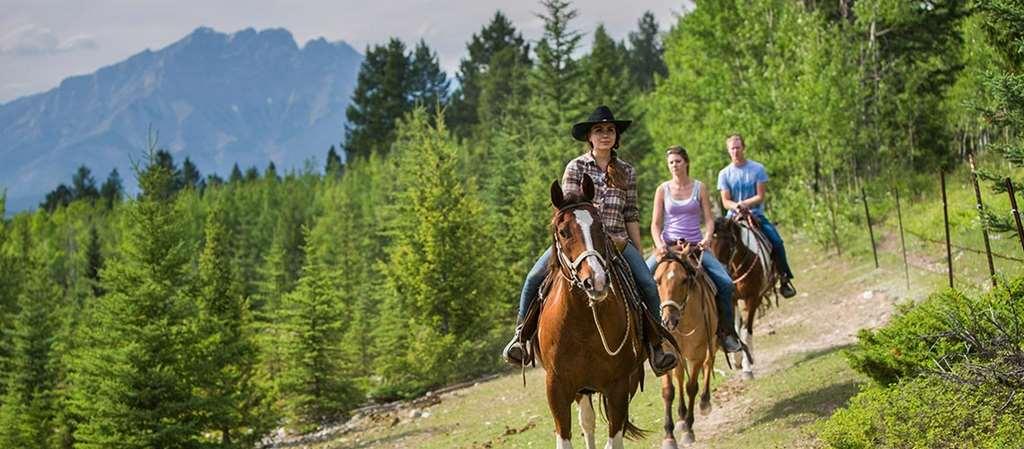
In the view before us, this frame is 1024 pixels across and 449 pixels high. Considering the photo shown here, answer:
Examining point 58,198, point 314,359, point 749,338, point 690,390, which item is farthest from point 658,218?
point 58,198

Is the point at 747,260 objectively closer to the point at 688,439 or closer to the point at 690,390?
the point at 690,390

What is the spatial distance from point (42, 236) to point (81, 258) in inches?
843

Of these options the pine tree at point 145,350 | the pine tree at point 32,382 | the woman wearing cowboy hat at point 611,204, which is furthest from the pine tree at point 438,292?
the woman wearing cowboy hat at point 611,204

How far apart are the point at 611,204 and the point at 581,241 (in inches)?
49.3

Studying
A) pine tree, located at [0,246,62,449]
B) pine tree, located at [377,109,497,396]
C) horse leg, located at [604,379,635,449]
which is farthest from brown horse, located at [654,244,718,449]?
pine tree, located at [0,246,62,449]

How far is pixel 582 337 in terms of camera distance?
288 inches

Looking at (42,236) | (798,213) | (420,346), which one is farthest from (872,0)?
(42,236)

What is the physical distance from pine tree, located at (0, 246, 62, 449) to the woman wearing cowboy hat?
2817 cm

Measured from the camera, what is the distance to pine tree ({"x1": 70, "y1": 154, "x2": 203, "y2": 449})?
67.5 ft

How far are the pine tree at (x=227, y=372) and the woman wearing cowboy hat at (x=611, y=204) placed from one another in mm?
16382

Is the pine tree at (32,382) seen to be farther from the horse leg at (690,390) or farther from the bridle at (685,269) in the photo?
the bridle at (685,269)

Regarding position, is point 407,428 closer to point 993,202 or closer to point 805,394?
point 805,394

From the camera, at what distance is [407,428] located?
21.1 metres

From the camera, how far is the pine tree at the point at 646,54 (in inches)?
3856
